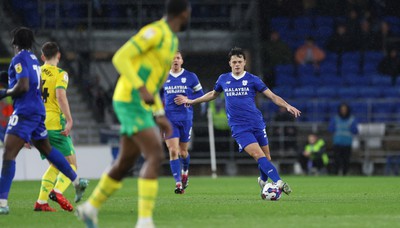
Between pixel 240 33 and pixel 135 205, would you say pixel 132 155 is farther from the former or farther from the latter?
pixel 240 33

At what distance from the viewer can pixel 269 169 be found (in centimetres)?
1495

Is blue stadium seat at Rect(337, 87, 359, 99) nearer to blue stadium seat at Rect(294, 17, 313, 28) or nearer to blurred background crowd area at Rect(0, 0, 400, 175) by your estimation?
blurred background crowd area at Rect(0, 0, 400, 175)

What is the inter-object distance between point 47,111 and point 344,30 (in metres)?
20.6

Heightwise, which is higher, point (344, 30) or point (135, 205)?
point (344, 30)

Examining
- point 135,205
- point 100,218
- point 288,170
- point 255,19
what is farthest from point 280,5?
point 100,218

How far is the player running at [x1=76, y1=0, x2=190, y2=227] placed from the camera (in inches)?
356

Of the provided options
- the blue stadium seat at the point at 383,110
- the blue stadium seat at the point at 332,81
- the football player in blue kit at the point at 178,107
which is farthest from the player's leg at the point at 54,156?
the blue stadium seat at the point at 332,81

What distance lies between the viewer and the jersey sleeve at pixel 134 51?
909cm

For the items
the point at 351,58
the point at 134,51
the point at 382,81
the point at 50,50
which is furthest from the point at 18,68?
the point at 351,58

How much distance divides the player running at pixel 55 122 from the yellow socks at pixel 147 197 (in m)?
3.61

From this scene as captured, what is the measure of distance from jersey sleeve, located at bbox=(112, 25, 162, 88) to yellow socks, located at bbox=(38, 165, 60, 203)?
12.8 feet

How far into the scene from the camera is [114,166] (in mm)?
9445

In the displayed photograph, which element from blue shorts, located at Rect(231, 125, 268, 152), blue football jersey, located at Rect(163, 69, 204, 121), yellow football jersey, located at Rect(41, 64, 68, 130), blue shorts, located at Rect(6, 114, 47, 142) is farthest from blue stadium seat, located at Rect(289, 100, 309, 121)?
blue shorts, located at Rect(6, 114, 47, 142)

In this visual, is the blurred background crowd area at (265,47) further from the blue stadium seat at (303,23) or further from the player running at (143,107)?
the player running at (143,107)
